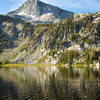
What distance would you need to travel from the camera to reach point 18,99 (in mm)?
48969

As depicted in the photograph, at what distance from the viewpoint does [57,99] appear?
47.2 metres

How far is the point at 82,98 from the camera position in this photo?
1853 inches

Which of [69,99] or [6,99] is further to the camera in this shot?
[6,99]

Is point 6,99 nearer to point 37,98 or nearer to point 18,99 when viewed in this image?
point 18,99

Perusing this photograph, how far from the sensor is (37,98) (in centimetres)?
4912

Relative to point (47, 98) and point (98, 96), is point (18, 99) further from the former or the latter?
point (98, 96)

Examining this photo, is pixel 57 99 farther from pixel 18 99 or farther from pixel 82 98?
pixel 18 99

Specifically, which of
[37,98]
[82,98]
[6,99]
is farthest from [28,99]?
[82,98]

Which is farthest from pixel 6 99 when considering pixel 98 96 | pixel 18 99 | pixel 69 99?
pixel 98 96

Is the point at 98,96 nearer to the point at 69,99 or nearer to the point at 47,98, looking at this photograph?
the point at 69,99

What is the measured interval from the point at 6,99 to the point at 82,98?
2112cm

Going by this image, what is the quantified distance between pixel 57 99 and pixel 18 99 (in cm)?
1086

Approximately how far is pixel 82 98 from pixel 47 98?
31.1 feet

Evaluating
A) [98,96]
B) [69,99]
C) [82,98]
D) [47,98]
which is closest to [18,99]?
[47,98]
